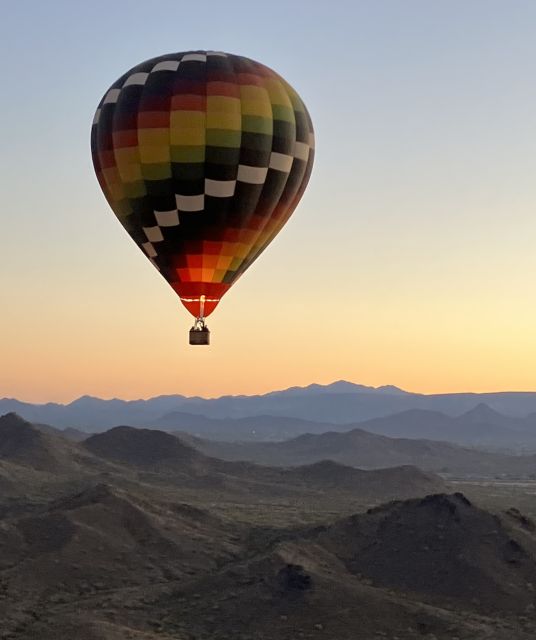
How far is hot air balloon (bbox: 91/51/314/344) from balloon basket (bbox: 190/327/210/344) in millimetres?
41

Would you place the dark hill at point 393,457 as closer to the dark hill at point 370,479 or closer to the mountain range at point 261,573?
the dark hill at point 370,479

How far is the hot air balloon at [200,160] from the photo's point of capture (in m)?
34.0

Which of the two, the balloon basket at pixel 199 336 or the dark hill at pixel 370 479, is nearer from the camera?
the balloon basket at pixel 199 336

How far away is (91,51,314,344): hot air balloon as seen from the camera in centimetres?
3397

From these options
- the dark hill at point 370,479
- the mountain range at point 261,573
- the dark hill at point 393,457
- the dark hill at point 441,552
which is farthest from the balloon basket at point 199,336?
the dark hill at point 393,457

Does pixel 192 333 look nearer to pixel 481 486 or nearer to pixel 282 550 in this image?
pixel 282 550

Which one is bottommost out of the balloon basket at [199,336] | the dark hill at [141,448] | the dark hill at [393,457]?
the dark hill at [393,457]

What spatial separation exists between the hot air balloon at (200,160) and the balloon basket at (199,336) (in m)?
0.04

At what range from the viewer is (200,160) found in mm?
34031

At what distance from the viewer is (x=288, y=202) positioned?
37438 mm

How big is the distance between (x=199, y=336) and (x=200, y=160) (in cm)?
707

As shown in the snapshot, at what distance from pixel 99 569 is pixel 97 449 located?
265 feet

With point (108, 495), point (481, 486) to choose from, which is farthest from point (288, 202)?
point (481, 486)

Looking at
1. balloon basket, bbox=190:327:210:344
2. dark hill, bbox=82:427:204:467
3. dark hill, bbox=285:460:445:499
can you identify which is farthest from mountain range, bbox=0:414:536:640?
dark hill, bbox=82:427:204:467
